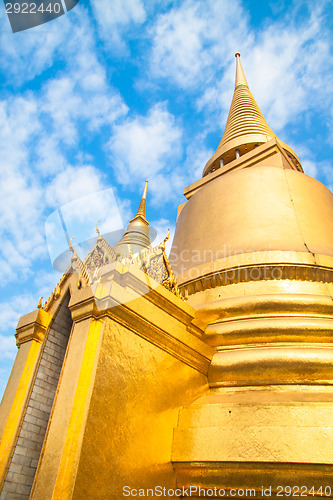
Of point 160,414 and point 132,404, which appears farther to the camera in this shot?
point 160,414

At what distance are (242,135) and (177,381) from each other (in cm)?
666

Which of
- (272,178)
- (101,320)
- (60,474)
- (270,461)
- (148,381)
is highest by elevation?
(272,178)

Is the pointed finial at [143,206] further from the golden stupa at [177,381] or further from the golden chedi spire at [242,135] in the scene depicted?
the golden stupa at [177,381]

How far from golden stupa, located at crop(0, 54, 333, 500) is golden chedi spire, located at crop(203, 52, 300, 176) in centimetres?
375

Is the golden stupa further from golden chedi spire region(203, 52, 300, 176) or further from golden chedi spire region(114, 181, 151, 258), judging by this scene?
golden chedi spire region(114, 181, 151, 258)

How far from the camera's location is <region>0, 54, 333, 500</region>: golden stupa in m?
2.70

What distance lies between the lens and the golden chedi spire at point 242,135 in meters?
8.29

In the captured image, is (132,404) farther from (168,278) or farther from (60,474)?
(168,278)

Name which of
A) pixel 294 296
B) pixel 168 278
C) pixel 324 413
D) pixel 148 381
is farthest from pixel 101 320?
pixel 294 296

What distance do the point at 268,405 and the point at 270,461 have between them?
43 centimetres

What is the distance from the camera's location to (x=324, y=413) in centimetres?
299

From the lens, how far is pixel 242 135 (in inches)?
343

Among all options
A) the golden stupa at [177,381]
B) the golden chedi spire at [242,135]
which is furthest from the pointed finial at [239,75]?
the golden stupa at [177,381]

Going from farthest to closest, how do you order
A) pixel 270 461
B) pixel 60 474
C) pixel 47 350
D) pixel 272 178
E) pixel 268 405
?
pixel 272 178 < pixel 47 350 < pixel 268 405 < pixel 270 461 < pixel 60 474
